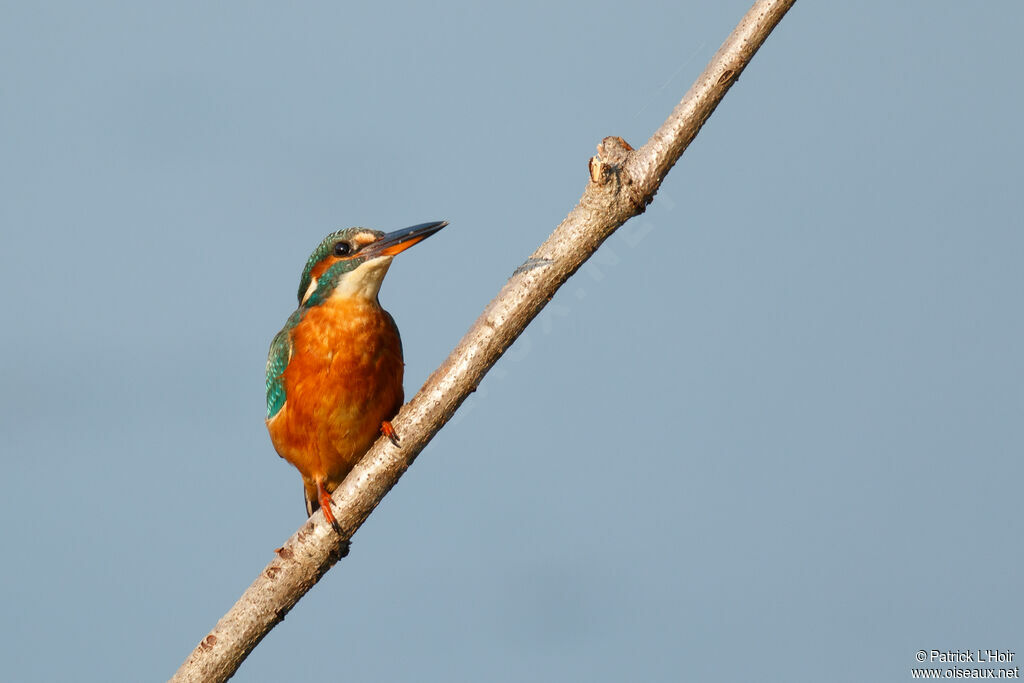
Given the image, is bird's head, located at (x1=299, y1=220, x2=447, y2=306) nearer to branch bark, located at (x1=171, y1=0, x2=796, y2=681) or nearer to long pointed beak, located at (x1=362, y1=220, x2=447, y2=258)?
long pointed beak, located at (x1=362, y1=220, x2=447, y2=258)

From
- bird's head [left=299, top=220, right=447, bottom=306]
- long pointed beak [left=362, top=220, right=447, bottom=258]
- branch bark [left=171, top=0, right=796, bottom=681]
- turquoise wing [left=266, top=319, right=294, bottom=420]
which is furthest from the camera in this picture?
turquoise wing [left=266, top=319, right=294, bottom=420]

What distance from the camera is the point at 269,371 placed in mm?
3184

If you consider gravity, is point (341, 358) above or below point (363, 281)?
below

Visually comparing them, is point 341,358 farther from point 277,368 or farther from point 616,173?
point 616,173

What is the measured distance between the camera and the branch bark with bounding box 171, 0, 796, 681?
2135 millimetres

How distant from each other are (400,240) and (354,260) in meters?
0.17

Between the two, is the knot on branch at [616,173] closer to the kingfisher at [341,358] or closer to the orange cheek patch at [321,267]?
the kingfisher at [341,358]

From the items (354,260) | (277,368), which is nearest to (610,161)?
(354,260)

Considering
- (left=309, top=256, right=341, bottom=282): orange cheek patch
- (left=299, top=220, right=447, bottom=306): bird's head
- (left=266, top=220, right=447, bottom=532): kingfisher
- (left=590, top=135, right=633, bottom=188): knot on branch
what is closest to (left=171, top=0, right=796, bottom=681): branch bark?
(left=590, top=135, right=633, bottom=188): knot on branch

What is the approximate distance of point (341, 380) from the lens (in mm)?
2963

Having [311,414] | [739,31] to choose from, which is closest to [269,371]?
[311,414]

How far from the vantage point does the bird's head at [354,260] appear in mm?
2861

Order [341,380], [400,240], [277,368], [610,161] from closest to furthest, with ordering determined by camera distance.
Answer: [610,161]
[400,240]
[341,380]
[277,368]

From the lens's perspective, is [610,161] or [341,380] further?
[341,380]
